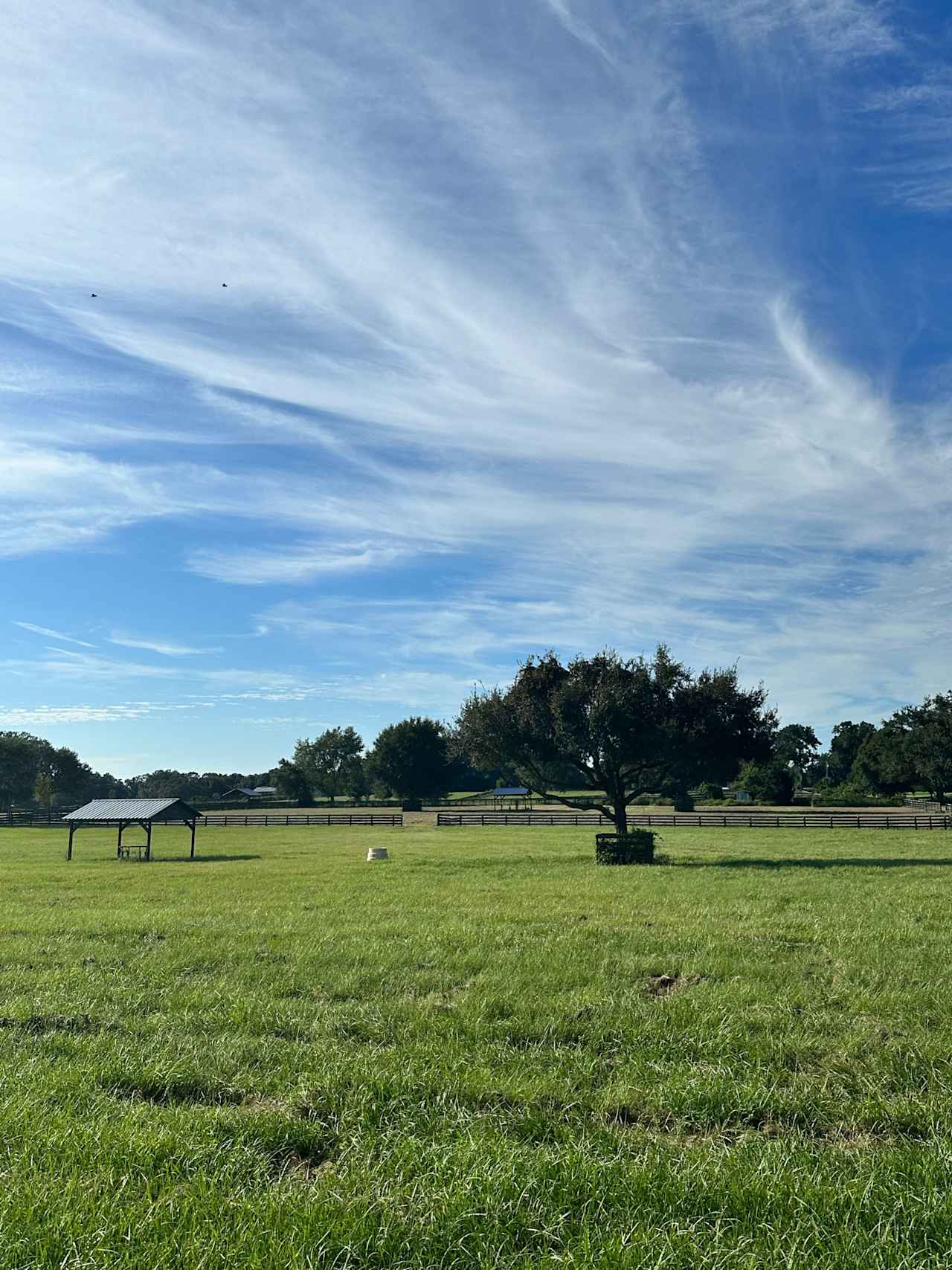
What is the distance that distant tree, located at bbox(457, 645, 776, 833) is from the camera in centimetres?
3609

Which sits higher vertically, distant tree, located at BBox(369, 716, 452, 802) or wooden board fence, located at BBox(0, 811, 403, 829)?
distant tree, located at BBox(369, 716, 452, 802)

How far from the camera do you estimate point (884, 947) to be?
41.6 feet

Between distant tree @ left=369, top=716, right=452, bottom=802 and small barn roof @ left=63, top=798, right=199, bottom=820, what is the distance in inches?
3126

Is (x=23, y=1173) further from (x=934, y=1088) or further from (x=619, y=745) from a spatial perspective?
(x=619, y=745)

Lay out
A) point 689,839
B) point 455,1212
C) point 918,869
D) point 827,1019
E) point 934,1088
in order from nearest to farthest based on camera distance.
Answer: point 455,1212 → point 934,1088 → point 827,1019 → point 918,869 → point 689,839

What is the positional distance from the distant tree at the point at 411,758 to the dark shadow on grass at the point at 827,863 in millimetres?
91804

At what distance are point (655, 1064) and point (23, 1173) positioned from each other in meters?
4.59

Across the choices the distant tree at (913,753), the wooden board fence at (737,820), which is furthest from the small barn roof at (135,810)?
the distant tree at (913,753)

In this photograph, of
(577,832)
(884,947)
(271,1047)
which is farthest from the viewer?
(577,832)

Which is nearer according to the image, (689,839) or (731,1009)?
(731,1009)

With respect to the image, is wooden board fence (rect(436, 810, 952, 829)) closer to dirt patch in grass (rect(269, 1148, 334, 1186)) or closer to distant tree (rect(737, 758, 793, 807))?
distant tree (rect(737, 758, 793, 807))

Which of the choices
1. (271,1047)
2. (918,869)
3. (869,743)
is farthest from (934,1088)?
(869,743)

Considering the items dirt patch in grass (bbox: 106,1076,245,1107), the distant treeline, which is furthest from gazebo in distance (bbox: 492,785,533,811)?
dirt patch in grass (bbox: 106,1076,245,1107)

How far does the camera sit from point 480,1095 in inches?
259
